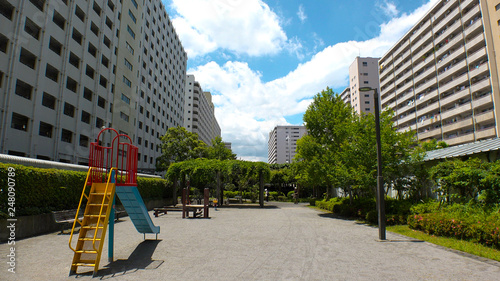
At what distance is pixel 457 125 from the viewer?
147 feet

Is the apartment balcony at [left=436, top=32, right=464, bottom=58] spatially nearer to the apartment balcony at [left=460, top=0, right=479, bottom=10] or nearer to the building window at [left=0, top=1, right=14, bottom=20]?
the apartment balcony at [left=460, top=0, right=479, bottom=10]

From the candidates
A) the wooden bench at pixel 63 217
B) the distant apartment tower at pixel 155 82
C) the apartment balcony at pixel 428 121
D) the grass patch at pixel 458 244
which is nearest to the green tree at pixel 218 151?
the distant apartment tower at pixel 155 82

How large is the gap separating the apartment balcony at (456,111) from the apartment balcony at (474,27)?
36.3 ft

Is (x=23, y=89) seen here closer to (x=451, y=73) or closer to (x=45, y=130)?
(x=45, y=130)

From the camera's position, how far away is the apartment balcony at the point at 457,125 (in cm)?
4247

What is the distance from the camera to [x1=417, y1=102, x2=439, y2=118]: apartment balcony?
164ft

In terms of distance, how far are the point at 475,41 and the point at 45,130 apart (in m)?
56.3

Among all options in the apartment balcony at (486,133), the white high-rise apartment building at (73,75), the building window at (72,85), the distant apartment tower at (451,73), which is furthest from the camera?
the distant apartment tower at (451,73)

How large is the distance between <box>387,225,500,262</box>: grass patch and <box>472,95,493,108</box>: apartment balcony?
40.0m

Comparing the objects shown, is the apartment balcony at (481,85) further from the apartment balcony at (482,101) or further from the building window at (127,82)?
the building window at (127,82)

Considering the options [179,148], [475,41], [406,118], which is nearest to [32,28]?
[179,148]

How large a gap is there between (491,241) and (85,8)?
37.3m

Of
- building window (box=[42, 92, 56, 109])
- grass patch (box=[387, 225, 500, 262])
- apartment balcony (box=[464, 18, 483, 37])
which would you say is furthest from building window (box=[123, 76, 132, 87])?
apartment balcony (box=[464, 18, 483, 37])

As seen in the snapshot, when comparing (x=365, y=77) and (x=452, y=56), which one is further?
(x=365, y=77)
